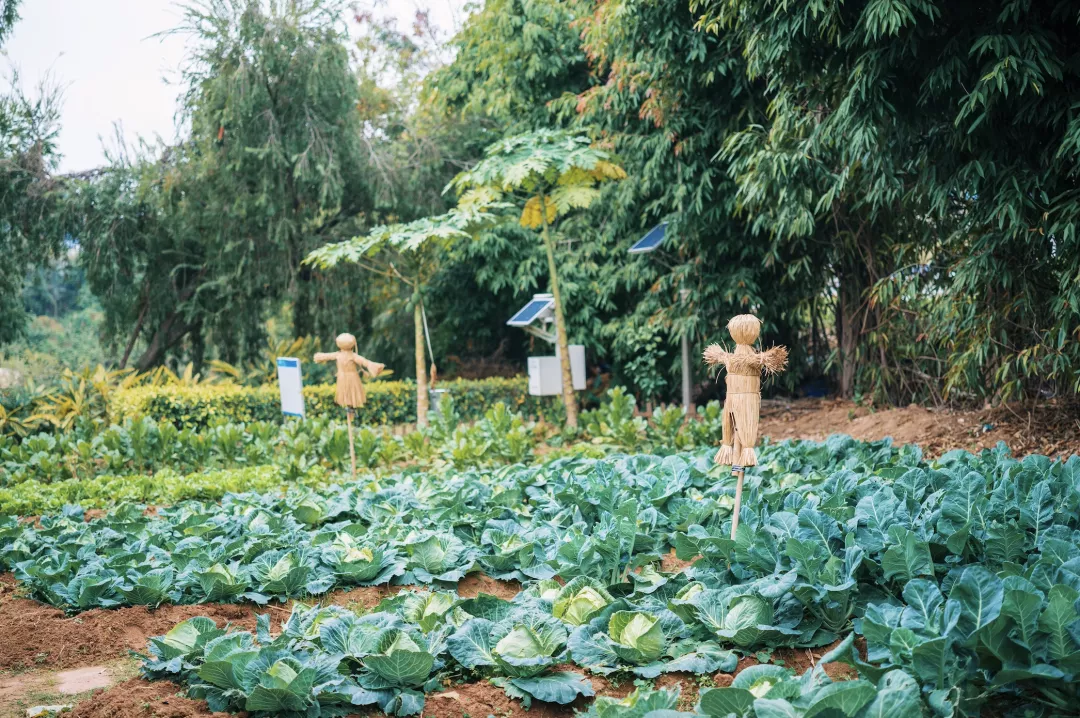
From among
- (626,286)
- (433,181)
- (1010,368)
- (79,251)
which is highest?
(433,181)

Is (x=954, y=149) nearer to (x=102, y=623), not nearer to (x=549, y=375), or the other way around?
(x=549, y=375)

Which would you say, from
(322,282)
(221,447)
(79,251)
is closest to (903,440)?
(221,447)

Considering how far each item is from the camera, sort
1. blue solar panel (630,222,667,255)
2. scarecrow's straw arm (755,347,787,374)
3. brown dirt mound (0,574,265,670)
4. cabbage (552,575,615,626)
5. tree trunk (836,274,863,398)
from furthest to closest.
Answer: blue solar panel (630,222,667,255) → tree trunk (836,274,863,398) → scarecrow's straw arm (755,347,787,374) → brown dirt mound (0,574,265,670) → cabbage (552,575,615,626)

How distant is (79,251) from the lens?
11.4 meters

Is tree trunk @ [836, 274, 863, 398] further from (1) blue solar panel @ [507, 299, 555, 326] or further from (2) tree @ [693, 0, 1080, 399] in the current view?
(1) blue solar panel @ [507, 299, 555, 326]

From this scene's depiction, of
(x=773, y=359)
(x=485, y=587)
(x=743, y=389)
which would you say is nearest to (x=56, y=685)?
(x=485, y=587)

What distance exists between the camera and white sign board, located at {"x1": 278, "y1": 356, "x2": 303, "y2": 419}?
7.09 m

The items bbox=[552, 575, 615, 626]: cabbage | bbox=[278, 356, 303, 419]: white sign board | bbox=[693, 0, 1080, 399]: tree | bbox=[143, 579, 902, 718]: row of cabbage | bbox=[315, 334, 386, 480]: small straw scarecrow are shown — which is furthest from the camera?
bbox=[278, 356, 303, 419]: white sign board

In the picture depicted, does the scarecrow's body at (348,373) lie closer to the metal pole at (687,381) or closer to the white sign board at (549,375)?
the white sign board at (549,375)

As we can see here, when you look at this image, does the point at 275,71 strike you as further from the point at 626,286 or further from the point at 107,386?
the point at 626,286

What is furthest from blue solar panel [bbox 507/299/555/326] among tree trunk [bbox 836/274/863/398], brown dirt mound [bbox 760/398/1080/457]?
tree trunk [bbox 836/274/863/398]

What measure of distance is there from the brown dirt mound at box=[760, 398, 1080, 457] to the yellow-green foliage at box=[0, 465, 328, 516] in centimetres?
456

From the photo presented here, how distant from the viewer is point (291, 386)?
7.21 m

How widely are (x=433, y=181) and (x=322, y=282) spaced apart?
214 cm
